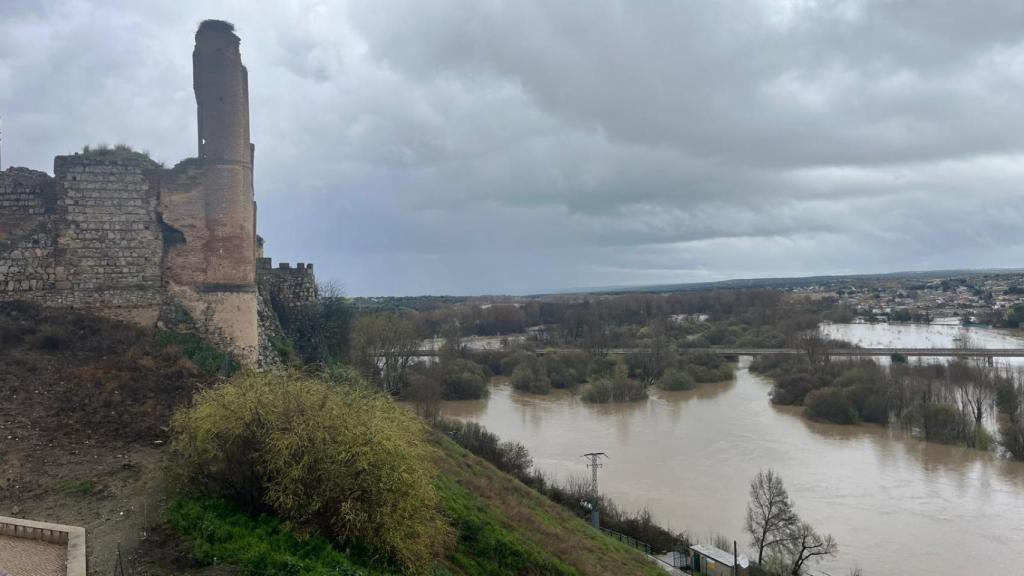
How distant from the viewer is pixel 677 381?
40812 millimetres

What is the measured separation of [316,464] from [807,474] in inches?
793

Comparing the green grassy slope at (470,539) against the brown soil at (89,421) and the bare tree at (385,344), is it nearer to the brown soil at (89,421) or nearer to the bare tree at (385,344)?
the brown soil at (89,421)

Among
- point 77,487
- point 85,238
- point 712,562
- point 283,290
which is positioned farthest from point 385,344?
point 77,487

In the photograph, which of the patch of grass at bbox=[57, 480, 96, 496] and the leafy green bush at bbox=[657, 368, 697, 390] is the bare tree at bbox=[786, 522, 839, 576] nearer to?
the patch of grass at bbox=[57, 480, 96, 496]

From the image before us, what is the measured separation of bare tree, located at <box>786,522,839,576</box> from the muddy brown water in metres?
0.49

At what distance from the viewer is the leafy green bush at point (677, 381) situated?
40.8m

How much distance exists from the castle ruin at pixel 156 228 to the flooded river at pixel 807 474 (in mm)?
12834

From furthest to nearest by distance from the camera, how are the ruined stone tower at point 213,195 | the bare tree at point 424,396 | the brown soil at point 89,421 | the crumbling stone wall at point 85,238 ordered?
1. the bare tree at point 424,396
2. the ruined stone tower at point 213,195
3. the crumbling stone wall at point 85,238
4. the brown soil at point 89,421

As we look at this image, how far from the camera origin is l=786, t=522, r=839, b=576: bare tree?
47.6 feet

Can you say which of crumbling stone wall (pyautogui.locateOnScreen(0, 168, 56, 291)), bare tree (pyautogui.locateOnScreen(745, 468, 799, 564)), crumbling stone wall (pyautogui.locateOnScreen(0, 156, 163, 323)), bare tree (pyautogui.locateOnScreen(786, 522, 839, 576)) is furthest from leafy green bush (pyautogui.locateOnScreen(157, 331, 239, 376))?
bare tree (pyautogui.locateOnScreen(786, 522, 839, 576))

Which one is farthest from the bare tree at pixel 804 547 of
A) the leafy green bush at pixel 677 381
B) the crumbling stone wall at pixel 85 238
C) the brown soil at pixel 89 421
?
the leafy green bush at pixel 677 381

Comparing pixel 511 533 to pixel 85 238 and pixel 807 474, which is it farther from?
pixel 807 474

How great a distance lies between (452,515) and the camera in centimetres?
1027

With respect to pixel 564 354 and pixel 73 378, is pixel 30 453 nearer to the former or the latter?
pixel 73 378
